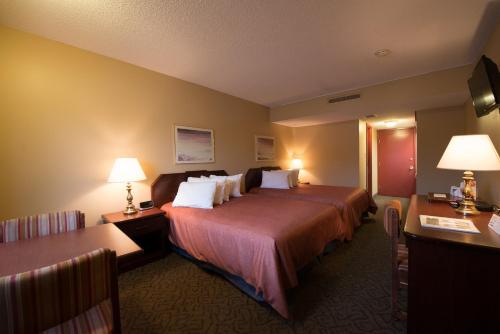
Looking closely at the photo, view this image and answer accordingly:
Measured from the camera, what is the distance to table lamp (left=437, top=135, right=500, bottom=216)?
146 centimetres

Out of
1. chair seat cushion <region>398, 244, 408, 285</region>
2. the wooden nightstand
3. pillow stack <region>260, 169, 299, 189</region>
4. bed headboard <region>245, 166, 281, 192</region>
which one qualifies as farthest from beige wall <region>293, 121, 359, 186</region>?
the wooden nightstand

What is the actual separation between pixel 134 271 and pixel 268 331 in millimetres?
1675

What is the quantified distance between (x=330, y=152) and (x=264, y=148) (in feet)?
5.82

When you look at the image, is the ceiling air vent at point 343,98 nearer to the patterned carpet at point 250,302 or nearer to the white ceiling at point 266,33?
the white ceiling at point 266,33

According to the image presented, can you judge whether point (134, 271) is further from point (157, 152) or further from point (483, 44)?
point (483, 44)

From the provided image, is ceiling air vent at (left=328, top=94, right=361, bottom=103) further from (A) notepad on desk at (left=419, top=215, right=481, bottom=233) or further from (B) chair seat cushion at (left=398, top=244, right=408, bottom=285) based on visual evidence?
(B) chair seat cushion at (left=398, top=244, right=408, bottom=285)

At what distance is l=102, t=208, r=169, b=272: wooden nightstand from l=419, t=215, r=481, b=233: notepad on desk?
2.57m

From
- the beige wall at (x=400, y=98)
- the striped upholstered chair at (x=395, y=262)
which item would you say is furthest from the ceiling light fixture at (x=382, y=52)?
the striped upholstered chair at (x=395, y=262)

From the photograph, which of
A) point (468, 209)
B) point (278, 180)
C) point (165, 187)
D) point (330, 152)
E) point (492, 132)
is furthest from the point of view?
point (330, 152)

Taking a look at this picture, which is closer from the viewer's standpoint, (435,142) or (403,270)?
(403,270)

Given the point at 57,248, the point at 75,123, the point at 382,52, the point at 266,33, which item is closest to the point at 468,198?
the point at 382,52

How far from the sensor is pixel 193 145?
3402 millimetres

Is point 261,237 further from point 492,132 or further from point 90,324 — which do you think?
point 492,132

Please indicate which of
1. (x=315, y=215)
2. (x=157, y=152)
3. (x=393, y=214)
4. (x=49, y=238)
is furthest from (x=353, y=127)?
(x=49, y=238)
